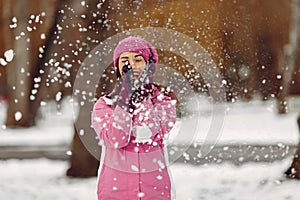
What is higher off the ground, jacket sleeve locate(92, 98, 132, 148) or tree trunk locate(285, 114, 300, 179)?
jacket sleeve locate(92, 98, 132, 148)

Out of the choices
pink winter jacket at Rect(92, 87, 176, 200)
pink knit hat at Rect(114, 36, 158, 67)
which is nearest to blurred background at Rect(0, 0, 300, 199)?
pink knit hat at Rect(114, 36, 158, 67)

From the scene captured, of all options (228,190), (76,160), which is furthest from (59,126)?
(228,190)

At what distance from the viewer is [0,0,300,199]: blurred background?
17.2 ft

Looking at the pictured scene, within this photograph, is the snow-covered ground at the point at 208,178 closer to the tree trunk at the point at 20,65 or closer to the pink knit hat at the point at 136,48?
the tree trunk at the point at 20,65

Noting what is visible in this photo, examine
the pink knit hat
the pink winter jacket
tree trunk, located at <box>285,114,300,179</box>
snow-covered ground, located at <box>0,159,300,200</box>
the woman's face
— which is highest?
the pink knit hat

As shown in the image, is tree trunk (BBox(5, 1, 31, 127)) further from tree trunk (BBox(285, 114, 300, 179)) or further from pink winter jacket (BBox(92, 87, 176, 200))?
pink winter jacket (BBox(92, 87, 176, 200))

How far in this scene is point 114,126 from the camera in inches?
85.2

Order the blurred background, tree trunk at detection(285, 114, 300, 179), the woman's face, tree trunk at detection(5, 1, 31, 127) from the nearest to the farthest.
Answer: the woman's face, the blurred background, tree trunk at detection(285, 114, 300, 179), tree trunk at detection(5, 1, 31, 127)

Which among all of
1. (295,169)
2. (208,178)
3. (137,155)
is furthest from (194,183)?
(137,155)

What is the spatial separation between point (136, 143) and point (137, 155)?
4 cm

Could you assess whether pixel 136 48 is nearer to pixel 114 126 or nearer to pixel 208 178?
pixel 114 126

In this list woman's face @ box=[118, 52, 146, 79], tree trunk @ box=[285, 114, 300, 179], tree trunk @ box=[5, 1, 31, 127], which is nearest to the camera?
woman's face @ box=[118, 52, 146, 79]

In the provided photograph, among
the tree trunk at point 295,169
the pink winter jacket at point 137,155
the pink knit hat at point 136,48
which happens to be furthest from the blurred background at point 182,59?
the pink winter jacket at point 137,155

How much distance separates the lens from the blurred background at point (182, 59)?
5.25m
